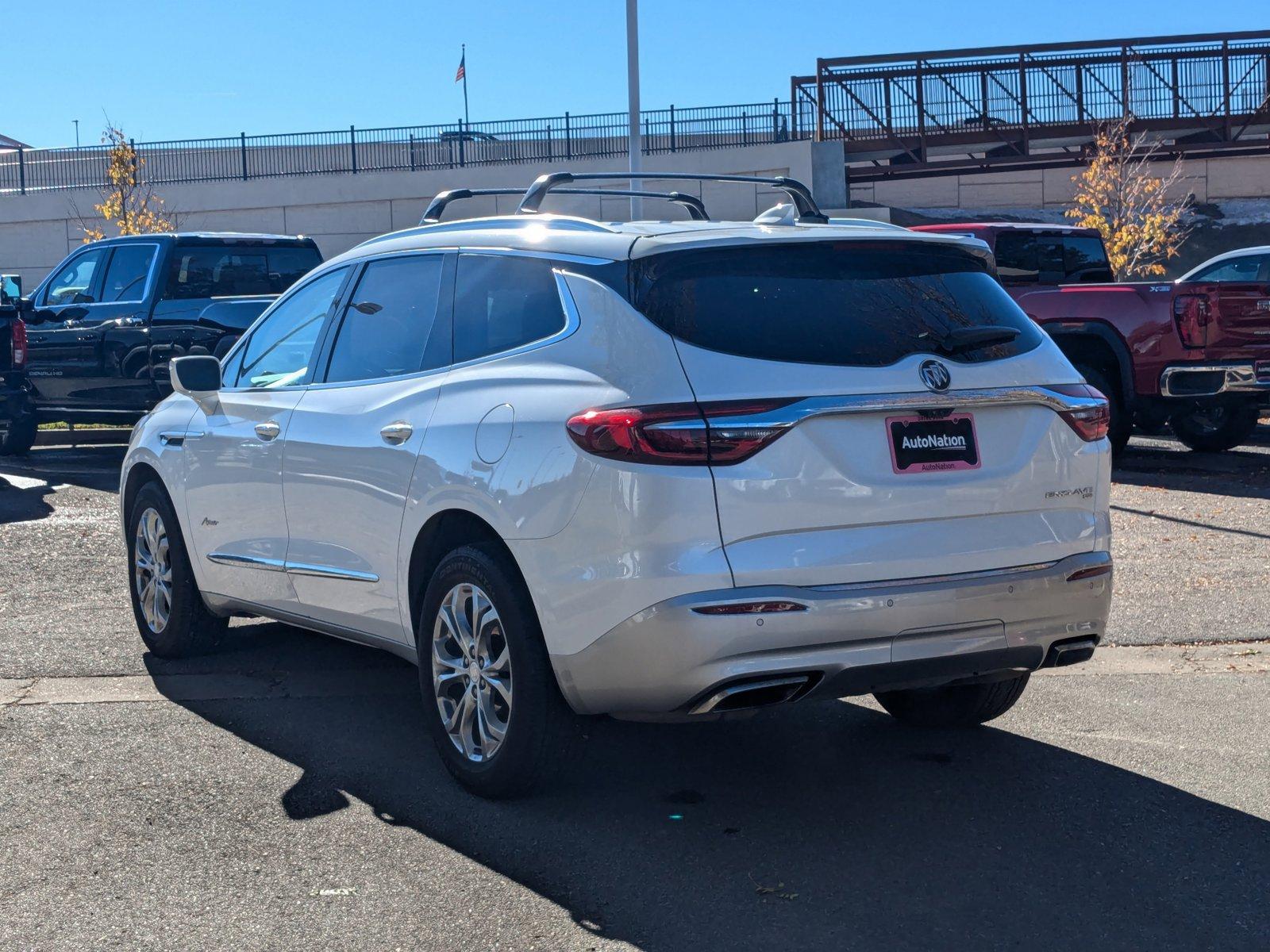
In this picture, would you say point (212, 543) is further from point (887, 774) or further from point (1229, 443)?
point (1229, 443)

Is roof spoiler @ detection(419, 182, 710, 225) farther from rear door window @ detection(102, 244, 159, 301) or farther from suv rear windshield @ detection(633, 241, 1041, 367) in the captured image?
rear door window @ detection(102, 244, 159, 301)

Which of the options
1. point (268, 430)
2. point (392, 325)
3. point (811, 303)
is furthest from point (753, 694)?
point (268, 430)

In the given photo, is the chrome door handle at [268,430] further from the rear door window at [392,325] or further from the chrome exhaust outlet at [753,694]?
the chrome exhaust outlet at [753,694]

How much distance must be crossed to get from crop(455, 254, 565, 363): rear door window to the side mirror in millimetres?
1605

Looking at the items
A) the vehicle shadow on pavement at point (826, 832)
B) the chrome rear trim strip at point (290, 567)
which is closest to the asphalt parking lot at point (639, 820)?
the vehicle shadow on pavement at point (826, 832)

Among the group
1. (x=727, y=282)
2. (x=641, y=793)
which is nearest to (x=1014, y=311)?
(x=727, y=282)

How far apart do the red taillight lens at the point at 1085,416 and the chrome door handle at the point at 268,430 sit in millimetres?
2860

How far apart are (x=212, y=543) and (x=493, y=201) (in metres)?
27.7

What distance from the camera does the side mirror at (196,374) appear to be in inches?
250

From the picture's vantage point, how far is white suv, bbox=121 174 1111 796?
13.7 ft

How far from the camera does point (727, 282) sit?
4430mm

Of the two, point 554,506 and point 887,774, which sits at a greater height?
point 554,506

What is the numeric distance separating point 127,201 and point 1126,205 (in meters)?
21.2

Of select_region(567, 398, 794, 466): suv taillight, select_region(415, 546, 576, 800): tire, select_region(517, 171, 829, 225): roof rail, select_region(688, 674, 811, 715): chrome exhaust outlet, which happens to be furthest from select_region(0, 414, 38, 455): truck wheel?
select_region(688, 674, 811, 715): chrome exhaust outlet
